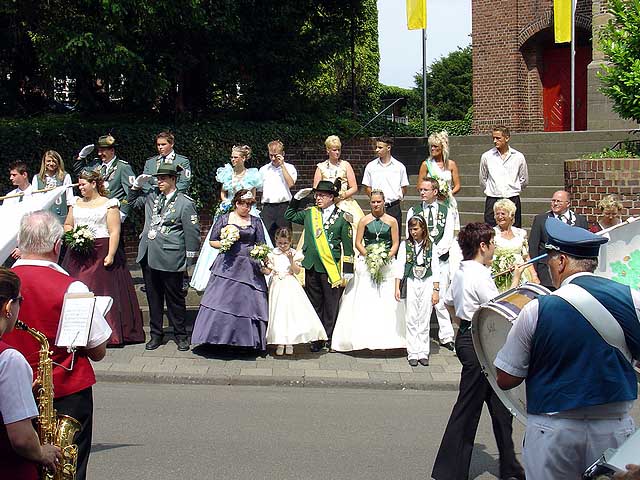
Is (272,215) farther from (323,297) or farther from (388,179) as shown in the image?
(323,297)

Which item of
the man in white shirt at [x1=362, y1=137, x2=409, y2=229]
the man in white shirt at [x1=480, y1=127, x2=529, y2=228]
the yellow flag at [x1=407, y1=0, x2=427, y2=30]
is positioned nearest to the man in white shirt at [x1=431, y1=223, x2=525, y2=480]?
the man in white shirt at [x1=480, y1=127, x2=529, y2=228]

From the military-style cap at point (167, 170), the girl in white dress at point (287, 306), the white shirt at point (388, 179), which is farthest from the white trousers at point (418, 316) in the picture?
the military-style cap at point (167, 170)

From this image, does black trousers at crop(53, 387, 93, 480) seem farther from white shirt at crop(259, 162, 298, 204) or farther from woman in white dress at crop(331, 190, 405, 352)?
white shirt at crop(259, 162, 298, 204)

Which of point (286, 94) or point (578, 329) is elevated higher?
point (286, 94)

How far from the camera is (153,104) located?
1756 cm

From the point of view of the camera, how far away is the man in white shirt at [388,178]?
13297 millimetres

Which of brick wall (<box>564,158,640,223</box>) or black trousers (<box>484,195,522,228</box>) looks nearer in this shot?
brick wall (<box>564,158,640,223</box>)

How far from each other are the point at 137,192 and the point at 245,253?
6.91 feet

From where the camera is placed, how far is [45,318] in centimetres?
482

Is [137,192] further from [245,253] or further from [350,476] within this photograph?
[350,476]

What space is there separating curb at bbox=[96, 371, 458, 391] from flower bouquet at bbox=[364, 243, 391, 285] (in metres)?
1.55

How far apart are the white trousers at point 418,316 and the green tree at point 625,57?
5057 millimetres

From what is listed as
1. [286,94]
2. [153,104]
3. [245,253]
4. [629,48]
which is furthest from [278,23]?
[245,253]

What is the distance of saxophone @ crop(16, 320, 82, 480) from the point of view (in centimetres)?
428
